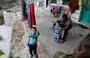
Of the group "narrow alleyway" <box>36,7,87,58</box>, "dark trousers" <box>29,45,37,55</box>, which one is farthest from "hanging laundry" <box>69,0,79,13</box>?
"dark trousers" <box>29,45,37,55</box>

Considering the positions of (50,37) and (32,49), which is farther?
(50,37)

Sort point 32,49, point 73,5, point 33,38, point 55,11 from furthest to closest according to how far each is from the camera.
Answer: point 55,11
point 73,5
point 32,49
point 33,38

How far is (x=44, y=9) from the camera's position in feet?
40.4

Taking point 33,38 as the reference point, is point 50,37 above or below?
below

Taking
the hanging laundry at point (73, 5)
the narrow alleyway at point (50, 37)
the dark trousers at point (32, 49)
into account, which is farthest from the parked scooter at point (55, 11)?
the dark trousers at point (32, 49)

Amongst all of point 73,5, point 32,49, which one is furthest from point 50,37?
point 73,5

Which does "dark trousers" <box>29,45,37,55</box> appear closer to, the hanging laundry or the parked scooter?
the hanging laundry

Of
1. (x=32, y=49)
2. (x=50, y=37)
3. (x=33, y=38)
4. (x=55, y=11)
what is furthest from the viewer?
(x=55, y=11)

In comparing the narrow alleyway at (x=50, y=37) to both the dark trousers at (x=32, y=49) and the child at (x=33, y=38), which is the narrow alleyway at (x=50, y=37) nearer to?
the dark trousers at (x=32, y=49)

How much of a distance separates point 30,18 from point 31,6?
0.58m

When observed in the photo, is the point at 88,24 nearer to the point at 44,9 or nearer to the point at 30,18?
the point at 30,18

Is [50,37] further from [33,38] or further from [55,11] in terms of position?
[55,11]

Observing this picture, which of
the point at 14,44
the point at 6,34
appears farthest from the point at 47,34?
the point at 6,34

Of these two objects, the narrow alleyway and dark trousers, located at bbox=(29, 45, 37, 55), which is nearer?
dark trousers, located at bbox=(29, 45, 37, 55)
